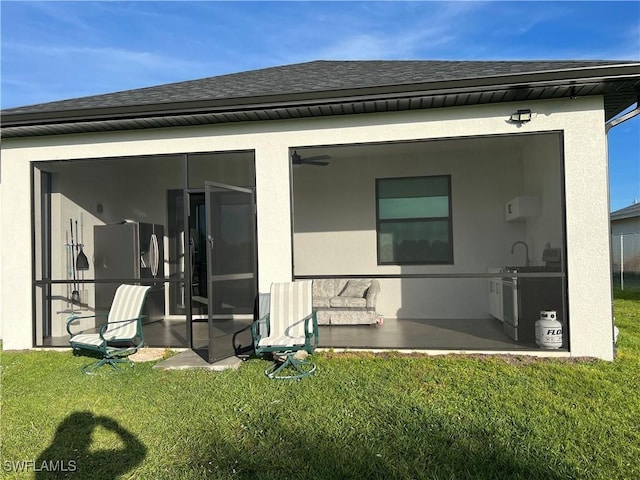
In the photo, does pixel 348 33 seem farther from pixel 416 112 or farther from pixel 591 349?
pixel 591 349

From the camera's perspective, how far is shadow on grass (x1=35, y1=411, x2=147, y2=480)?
2689 mm

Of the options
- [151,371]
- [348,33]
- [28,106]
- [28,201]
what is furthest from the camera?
[348,33]

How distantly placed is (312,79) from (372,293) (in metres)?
3.57

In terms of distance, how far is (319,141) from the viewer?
525 centimetres

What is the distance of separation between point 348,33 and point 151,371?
30.3ft

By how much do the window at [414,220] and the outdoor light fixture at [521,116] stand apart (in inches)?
127

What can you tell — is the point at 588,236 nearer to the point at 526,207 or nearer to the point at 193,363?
the point at 526,207

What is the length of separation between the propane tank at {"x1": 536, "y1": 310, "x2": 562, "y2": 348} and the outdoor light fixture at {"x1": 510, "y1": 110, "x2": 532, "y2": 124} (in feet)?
7.13

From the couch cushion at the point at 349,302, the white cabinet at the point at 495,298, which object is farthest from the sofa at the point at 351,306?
the white cabinet at the point at 495,298

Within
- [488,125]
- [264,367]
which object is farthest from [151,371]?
[488,125]

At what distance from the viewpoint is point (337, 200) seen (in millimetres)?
8398

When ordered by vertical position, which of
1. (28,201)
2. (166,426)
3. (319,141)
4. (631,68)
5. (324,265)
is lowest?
(166,426)

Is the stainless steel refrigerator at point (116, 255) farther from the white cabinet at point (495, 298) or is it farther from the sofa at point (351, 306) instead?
the white cabinet at point (495, 298)

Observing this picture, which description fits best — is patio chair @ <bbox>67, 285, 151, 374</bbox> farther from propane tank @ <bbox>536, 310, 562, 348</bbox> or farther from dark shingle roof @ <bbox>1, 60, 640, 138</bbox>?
propane tank @ <bbox>536, 310, 562, 348</bbox>
